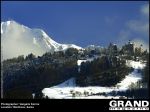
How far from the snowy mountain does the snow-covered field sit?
0.93 metres

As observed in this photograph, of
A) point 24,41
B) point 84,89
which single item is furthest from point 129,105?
point 24,41

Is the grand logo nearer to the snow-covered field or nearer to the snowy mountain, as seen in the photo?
the snow-covered field

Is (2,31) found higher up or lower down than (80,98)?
higher up

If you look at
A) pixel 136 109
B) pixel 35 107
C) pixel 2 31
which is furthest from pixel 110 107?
pixel 2 31

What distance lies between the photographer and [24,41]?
21.8 m

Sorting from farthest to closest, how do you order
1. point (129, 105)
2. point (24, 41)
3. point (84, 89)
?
point (24, 41) < point (84, 89) < point (129, 105)

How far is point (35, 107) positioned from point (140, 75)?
287cm

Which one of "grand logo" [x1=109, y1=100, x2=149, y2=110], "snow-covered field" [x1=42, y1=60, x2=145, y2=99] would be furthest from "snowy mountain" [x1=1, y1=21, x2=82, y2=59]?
"grand logo" [x1=109, y1=100, x2=149, y2=110]

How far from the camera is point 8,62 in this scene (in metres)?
21.8

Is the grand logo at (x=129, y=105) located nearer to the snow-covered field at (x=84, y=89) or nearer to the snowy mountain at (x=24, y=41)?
the snow-covered field at (x=84, y=89)

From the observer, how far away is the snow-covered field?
21234 mm

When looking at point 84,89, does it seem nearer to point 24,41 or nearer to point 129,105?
point 129,105

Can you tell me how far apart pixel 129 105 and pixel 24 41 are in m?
3.41

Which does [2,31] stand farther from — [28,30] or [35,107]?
[35,107]
